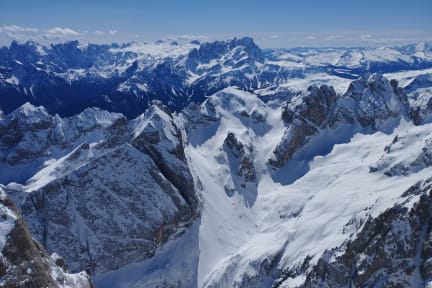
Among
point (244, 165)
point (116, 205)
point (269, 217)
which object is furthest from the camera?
point (244, 165)

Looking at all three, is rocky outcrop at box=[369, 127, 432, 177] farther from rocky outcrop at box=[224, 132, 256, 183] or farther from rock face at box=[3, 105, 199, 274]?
rock face at box=[3, 105, 199, 274]

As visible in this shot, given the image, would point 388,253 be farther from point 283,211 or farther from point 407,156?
point 407,156

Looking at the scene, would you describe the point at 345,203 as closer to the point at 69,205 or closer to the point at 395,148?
the point at 395,148

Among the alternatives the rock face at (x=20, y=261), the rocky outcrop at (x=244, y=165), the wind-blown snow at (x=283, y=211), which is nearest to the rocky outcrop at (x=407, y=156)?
the wind-blown snow at (x=283, y=211)

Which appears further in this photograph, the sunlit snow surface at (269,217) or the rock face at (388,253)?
the sunlit snow surface at (269,217)

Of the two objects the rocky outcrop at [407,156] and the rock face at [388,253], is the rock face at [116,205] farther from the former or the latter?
the rocky outcrop at [407,156]

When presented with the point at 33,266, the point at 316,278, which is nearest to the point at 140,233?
the point at 316,278

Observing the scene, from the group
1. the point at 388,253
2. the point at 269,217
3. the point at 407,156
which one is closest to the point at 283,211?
the point at 269,217
